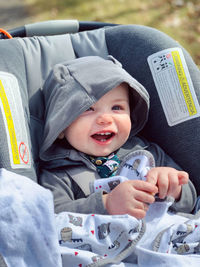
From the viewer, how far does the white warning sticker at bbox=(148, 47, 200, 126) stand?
1.49m

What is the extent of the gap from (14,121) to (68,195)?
31 cm

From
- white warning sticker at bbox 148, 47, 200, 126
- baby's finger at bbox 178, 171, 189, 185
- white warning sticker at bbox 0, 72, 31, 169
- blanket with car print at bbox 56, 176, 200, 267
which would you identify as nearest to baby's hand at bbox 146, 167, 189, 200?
baby's finger at bbox 178, 171, 189, 185

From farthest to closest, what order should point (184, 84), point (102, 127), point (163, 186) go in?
1. point (184, 84)
2. point (102, 127)
3. point (163, 186)

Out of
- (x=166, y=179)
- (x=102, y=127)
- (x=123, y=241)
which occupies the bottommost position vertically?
(x=123, y=241)

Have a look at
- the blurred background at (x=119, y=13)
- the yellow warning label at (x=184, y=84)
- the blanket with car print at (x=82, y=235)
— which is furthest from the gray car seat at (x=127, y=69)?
the blurred background at (x=119, y=13)

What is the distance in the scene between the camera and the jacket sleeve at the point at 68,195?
4.10 ft

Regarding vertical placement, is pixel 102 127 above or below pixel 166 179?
above

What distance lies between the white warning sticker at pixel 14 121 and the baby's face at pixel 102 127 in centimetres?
18

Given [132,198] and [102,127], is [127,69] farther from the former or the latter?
[132,198]

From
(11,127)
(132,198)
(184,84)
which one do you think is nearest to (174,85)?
(184,84)

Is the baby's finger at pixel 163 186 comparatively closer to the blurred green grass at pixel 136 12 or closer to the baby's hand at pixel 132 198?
the baby's hand at pixel 132 198

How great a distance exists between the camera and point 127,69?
63.1 inches

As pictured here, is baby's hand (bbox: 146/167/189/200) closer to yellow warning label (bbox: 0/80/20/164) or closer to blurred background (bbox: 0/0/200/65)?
yellow warning label (bbox: 0/80/20/164)

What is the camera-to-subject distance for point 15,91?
1378 mm
